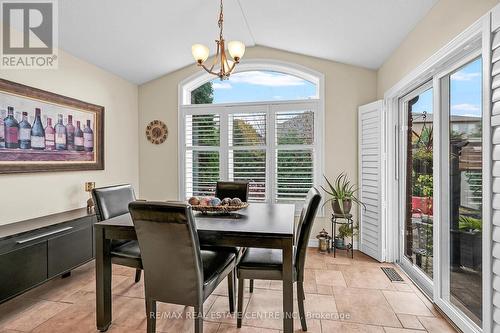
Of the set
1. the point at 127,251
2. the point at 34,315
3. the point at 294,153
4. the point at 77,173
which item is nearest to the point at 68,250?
the point at 34,315

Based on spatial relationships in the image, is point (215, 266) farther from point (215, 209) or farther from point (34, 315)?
point (34, 315)

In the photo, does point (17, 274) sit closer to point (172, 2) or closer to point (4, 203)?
point (4, 203)

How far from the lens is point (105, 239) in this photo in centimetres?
219

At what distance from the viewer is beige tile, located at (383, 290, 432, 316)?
2484 mm

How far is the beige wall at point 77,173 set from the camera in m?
2.80

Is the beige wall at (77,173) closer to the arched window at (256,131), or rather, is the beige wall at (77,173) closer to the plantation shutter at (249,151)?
the arched window at (256,131)

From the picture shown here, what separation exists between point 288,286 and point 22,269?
2.19m

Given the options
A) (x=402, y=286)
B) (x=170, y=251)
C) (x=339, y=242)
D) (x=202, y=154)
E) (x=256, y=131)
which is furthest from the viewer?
(x=202, y=154)

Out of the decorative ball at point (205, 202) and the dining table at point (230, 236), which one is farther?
the decorative ball at point (205, 202)

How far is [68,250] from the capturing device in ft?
9.50

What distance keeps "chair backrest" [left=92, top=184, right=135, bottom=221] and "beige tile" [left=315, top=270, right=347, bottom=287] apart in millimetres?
2174

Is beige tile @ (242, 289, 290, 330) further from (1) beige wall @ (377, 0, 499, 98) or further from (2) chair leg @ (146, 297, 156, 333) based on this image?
(1) beige wall @ (377, 0, 499, 98)

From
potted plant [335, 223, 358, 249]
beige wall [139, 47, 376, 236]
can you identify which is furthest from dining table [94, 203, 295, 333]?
beige wall [139, 47, 376, 236]

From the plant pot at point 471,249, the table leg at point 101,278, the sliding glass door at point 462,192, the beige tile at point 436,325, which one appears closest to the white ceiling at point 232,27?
the sliding glass door at point 462,192
